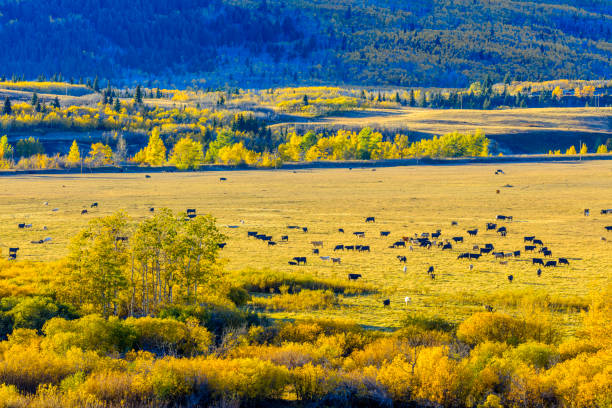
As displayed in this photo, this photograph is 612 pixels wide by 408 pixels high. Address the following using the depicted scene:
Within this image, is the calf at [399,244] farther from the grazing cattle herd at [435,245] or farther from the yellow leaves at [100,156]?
the yellow leaves at [100,156]

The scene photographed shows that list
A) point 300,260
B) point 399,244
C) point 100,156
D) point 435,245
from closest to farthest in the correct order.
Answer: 1. point 300,260
2. point 399,244
3. point 435,245
4. point 100,156

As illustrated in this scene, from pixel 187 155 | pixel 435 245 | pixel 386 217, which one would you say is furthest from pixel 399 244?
pixel 187 155

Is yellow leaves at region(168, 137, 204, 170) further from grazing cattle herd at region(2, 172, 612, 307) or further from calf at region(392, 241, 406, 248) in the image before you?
calf at region(392, 241, 406, 248)

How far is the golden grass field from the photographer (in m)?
28.7

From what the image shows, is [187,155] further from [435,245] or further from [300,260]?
[300,260]

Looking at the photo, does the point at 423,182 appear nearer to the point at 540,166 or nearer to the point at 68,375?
the point at 540,166

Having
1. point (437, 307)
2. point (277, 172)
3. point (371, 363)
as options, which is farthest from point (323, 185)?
point (371, 363)

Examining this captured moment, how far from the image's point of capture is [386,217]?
5659 centimetres

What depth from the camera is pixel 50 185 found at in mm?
86312

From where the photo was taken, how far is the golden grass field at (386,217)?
94.0ft

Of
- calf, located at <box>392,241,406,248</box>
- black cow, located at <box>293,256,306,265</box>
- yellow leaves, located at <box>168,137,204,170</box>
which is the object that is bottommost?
black cow, located at <box>293,256,306,265</box>

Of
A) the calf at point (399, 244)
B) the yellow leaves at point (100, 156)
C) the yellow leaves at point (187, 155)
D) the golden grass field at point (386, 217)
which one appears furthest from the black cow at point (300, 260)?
the yellow leaves at point (100, 156)

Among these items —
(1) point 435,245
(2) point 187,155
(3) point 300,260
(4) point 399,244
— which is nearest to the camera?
(3) point 300,260

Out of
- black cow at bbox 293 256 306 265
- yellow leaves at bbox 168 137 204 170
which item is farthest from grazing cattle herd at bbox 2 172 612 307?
yellow leaves at bbox 168 137 204 170
